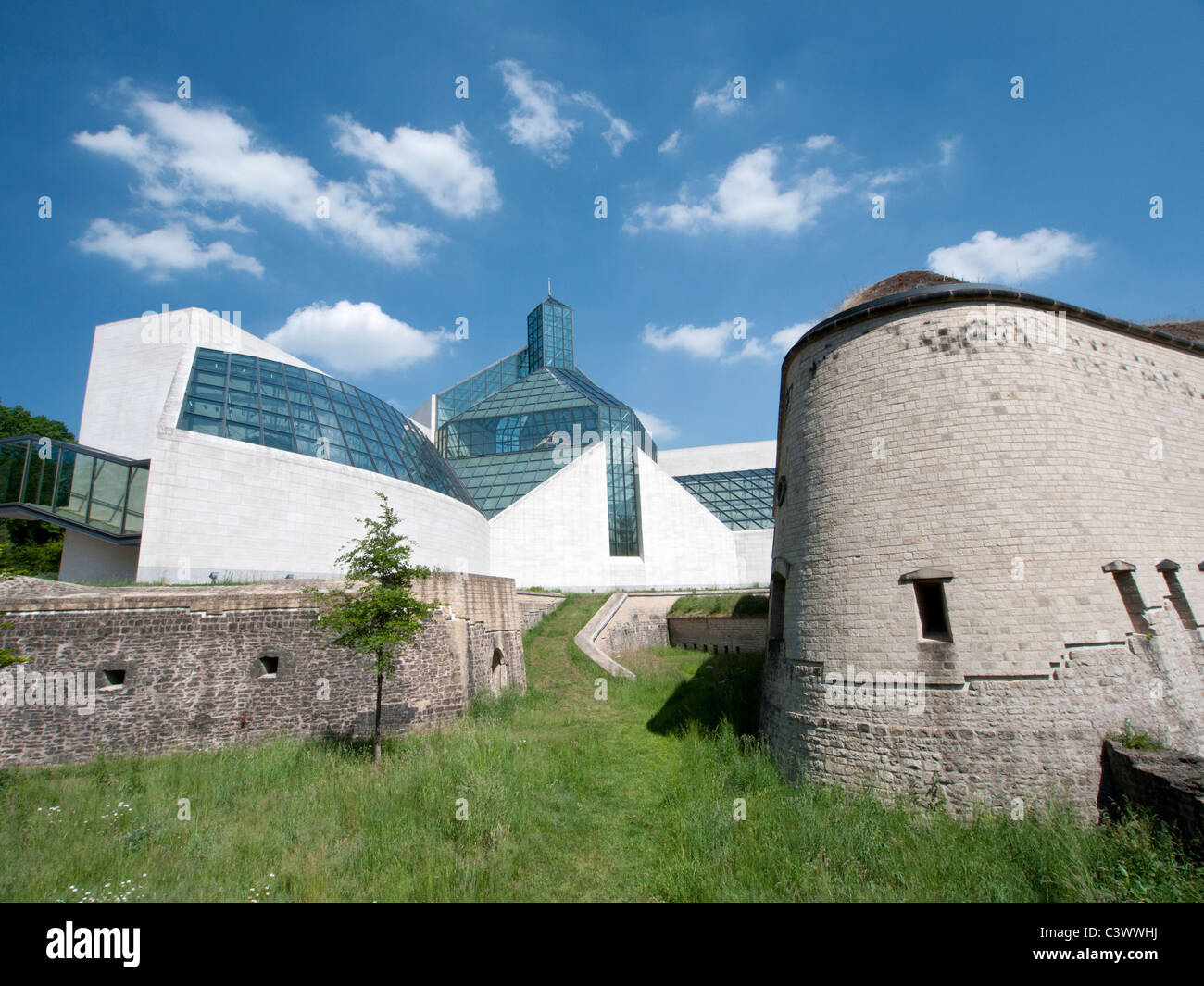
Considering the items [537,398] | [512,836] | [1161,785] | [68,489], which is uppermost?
[537,398]

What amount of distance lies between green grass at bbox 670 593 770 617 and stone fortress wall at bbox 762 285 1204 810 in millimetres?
12657

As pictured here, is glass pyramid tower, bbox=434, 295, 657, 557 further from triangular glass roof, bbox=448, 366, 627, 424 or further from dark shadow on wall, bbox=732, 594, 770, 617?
dark shadow on wall, bbox=732, 594, 770, 617

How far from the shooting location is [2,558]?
8.77 m

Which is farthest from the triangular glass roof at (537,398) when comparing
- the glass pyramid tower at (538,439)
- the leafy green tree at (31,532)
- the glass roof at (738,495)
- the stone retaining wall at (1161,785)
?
the stone retaining wall at (1161,785)

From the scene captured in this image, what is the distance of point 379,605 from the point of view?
10586mm

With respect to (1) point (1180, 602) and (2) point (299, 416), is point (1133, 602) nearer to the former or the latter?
(1) point (1180, 602)

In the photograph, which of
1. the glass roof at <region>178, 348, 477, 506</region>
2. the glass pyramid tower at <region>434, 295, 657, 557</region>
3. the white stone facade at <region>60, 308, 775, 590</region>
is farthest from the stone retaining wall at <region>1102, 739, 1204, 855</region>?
the glass pyramid tower at <region>434, 295, 657, 557</region>

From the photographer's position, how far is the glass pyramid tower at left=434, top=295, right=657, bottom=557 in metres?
34.9

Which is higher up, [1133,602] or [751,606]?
[1133,602]

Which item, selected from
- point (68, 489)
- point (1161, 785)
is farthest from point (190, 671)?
point (1161, 785)

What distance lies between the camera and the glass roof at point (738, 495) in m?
40.4

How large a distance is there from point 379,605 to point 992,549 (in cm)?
1012
